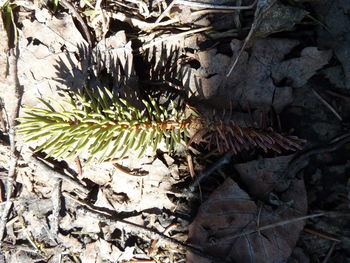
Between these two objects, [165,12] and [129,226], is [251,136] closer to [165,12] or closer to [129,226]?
[165,12]

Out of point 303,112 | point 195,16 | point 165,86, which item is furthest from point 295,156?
point 195,16

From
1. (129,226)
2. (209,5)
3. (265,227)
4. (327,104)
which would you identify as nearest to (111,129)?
(129,226)

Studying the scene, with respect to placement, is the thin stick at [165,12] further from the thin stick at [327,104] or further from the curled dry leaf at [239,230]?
the curled dry leaf at [239,230]

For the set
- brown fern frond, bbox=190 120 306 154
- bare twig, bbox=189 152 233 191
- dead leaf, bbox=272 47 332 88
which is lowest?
bare twig, bbox=189 152 233 191

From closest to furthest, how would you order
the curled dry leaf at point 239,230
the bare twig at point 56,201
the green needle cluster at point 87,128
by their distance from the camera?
1. the green needle cluster at point 87,128
2. the curled dry leaf at point 239,230
3. the bare twig at point 56,201

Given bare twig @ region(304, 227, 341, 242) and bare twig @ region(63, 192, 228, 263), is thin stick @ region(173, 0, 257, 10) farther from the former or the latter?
bare twig @ region(63, 192, 228, 263)

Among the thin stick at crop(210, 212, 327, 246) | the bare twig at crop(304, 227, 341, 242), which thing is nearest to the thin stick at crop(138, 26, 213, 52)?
the thin stick at crop(210, 212, 327, 246)

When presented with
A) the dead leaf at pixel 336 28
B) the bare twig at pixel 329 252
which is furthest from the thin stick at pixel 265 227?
the dead leaf at pixel 336 28
